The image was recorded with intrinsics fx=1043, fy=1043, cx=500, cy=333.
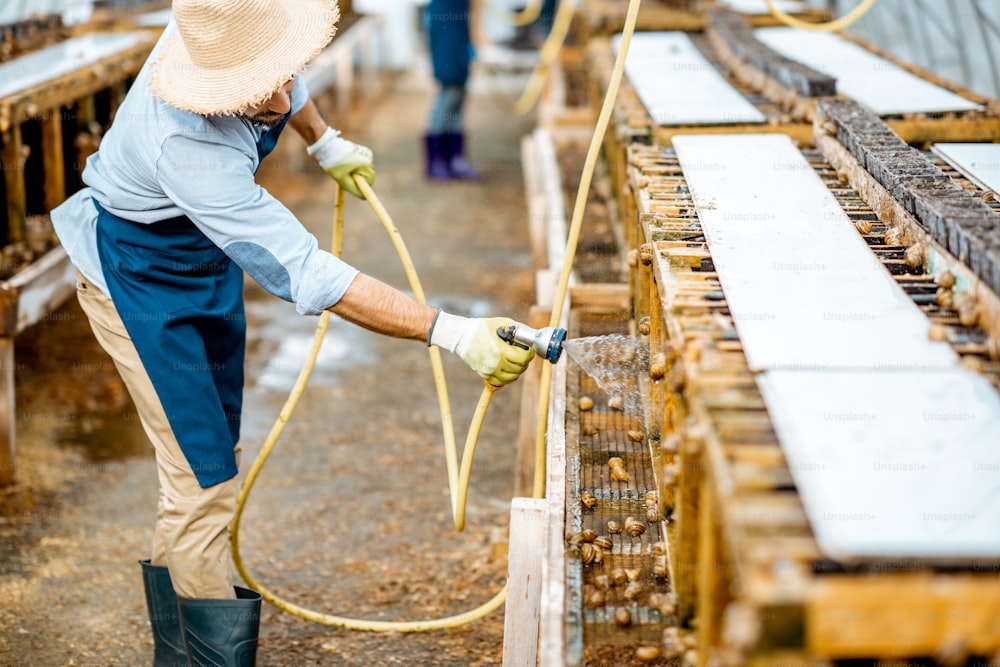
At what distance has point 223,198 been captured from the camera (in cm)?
277

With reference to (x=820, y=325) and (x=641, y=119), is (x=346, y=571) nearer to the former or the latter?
(x=641, y=119)

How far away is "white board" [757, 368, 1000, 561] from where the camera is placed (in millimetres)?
1675

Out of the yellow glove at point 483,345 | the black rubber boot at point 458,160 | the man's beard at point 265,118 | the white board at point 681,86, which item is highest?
the man's beard at point 265,118

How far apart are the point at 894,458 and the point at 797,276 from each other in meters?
0.78

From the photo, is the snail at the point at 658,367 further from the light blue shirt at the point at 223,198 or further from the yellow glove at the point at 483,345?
the light blue shirt at the point at 223,198

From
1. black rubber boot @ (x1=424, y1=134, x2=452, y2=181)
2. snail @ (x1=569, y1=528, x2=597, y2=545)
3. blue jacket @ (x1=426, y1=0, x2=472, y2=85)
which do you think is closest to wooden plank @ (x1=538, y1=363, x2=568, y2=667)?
snail @ (x1=569, y1=528, x2=597, y2=545)

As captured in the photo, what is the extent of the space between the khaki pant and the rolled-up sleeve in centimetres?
55

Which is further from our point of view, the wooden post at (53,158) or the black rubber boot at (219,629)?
the wooden post at (53,158)

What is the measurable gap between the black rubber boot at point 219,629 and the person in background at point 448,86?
22.2 feet

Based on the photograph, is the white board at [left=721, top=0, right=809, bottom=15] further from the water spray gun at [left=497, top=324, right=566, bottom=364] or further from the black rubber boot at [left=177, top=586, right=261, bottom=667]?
the black rubber boot at [left=177, top=586, right=261, bottom=667]

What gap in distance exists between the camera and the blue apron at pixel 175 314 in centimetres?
305

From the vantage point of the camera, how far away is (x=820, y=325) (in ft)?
7.45

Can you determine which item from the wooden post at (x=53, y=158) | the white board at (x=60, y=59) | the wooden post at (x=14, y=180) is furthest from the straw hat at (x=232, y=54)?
the wooden post at (x=53, y=158)

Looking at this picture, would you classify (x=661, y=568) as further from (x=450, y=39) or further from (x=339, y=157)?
(x=450, y=39)
